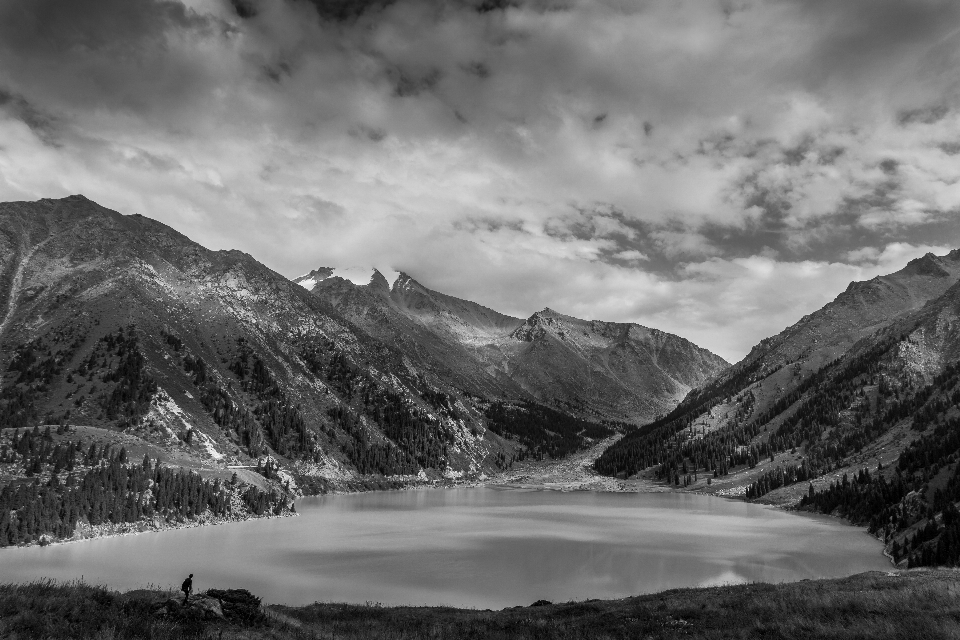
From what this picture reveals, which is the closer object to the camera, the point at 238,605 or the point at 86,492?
the point at 238,605

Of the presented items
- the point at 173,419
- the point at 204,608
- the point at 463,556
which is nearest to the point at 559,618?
the point at 204,608

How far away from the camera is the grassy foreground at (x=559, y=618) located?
54.5 ft

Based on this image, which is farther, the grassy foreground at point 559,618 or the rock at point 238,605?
the rock at point 238,605

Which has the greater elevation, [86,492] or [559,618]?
[559,618]

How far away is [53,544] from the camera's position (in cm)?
7494

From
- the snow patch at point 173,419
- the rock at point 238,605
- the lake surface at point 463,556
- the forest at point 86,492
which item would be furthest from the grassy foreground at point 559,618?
the snow patch at point 173,419

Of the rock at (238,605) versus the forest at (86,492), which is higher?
the rock at (238,605)

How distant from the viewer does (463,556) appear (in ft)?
228

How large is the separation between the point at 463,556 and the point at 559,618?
39.7 metres

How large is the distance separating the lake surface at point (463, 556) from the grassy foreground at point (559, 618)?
16922 millimetres

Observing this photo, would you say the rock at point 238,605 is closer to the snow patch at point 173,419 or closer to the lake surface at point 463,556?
the lake surface at point 463,556

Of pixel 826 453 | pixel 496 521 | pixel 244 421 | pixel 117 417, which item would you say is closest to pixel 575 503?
pixel 496 521

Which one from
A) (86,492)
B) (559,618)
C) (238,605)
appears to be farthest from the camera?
(86,492)

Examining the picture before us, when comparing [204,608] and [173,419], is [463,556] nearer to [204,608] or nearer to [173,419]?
[204,608]
